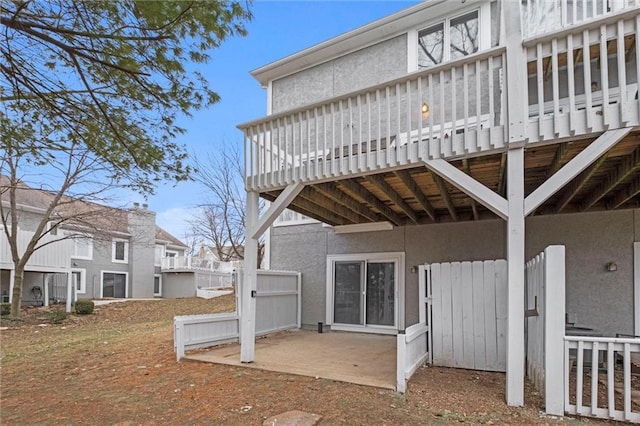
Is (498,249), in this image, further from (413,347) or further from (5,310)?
(5,310)

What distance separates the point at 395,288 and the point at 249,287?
4.12 metres

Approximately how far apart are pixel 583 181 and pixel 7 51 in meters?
7.30

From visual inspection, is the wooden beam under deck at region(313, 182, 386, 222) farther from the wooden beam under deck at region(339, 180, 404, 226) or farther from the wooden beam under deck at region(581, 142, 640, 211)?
the wooden beam under deck at region(581, 142, 640, 211)

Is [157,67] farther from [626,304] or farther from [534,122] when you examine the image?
[626,304]

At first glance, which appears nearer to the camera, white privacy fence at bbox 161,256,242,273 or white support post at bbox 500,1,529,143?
white support post at bbox 500,1,529,143

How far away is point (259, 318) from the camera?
884 cm

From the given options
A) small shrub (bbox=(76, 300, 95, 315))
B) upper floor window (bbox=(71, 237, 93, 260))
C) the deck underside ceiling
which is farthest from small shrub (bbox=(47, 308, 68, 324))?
the deck underside ceiling

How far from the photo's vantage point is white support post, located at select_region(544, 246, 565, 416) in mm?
4020

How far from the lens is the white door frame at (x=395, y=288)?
9.16m

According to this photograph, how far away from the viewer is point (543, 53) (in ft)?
15.0

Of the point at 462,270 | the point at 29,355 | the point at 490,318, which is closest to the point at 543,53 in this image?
the point at 462,270

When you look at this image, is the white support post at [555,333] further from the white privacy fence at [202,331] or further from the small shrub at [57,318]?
the small shrub at [57,318]

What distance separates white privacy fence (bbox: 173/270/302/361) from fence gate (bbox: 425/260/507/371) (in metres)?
3.20

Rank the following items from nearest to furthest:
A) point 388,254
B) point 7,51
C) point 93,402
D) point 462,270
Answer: point 7,51 → point 93,402 → point 462,270 → point 388,254
